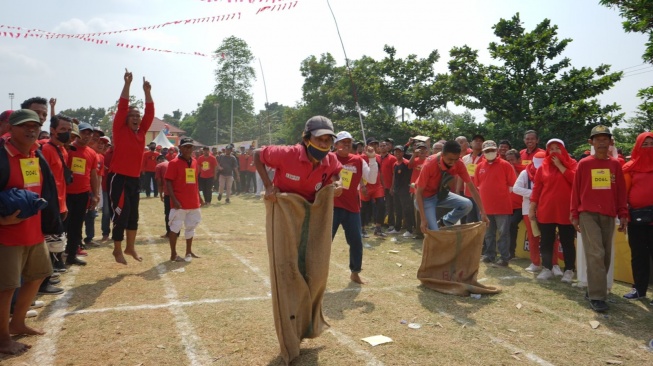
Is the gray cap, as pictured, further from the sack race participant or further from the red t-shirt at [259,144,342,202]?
the red t-shirt at [259,144,342,202]

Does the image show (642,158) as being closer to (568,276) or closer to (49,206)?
(568,276)

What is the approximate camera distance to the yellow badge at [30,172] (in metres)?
4.12

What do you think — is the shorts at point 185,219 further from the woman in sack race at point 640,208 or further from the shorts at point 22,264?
the woman in sack race at point 640,208

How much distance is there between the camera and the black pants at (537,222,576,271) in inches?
279

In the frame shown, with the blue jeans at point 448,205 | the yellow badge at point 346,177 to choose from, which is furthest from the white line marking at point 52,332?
the blue jeans at point 448,205

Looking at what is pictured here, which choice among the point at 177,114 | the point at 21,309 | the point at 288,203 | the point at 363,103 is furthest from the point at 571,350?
the point at 177,114

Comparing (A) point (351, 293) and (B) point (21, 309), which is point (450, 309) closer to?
(A) point (351, 293)

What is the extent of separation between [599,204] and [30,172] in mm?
6433

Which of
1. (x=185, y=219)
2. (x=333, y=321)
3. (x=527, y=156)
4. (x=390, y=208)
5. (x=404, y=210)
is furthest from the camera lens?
(x=390, y=208)

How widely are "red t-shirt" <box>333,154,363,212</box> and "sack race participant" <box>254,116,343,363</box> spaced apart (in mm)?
2124

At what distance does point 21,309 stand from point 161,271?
2767 millimetres

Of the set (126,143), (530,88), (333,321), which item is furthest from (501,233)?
(530,88)

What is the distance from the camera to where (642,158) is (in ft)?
19.6

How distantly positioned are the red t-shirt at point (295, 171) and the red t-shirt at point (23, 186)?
85.0 inches
